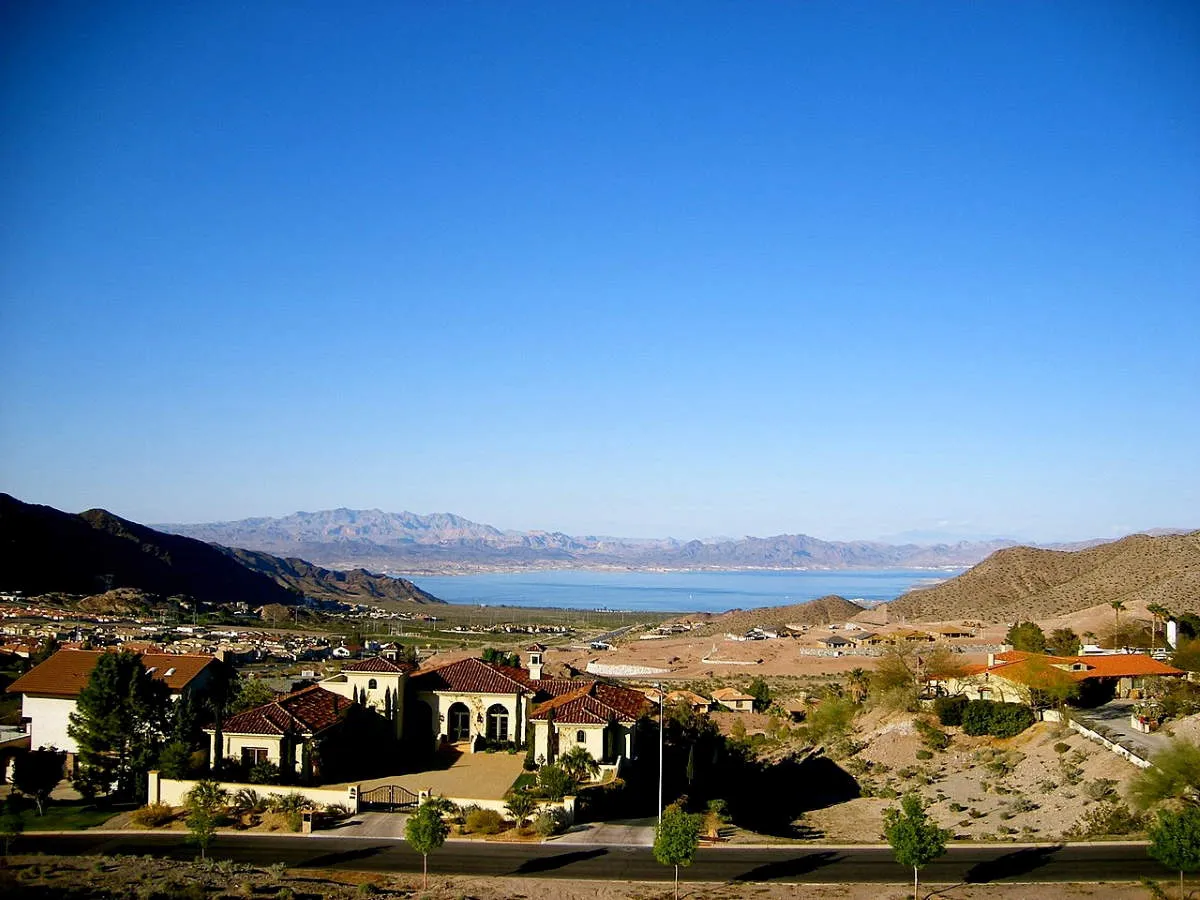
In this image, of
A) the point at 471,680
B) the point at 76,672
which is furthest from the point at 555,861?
the point at 76,672

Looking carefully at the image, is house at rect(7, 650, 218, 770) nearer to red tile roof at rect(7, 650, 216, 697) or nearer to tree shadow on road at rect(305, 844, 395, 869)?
red tile roof at rect(7, 650, 216, 697)

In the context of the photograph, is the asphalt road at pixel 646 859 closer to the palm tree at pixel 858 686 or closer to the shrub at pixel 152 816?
the shrub at pixel 152 816

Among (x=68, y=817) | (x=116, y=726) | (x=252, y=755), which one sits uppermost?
(x=116, y=726)

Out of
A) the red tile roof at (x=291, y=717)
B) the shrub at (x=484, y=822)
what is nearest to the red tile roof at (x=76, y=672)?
the red tile roof at (x=291, y=717)

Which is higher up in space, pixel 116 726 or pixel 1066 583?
pixel 1066 583

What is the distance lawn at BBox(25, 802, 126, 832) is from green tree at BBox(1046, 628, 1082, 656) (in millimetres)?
49355

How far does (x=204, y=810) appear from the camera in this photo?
27281 millimetres

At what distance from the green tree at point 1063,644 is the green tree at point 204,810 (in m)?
46.5

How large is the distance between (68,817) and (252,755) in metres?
5.65

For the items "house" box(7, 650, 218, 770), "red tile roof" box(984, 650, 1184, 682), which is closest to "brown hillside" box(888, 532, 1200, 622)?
"red tile roof" box(984, 650, 1184, 682)

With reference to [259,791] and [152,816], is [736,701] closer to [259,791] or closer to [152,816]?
[259,791]

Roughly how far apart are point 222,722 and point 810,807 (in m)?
21.1

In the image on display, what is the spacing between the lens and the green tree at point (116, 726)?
33.9 metres

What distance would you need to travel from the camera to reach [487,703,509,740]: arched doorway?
3794 cm
